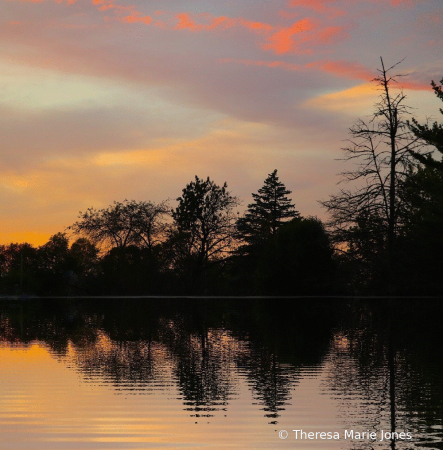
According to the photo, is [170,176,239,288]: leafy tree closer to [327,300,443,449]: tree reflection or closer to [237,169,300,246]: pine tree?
[237,169,300,246]: pine tree

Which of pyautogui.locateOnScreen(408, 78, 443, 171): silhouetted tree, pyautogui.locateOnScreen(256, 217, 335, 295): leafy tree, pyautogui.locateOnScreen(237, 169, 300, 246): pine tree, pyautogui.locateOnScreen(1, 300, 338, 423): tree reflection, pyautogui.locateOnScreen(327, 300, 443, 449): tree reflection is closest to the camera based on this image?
pyautogui.locateOnScreen(327, 300, 443, 449): tree reflection

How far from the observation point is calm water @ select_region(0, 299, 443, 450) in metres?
8.29

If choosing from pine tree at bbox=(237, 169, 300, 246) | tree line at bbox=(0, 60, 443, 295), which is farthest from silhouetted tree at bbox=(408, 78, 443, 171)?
pine tree at bbox=(237, 169, 300, 246)

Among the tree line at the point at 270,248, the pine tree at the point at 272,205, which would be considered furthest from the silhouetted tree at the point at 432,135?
the pine tree at the point at 272,205

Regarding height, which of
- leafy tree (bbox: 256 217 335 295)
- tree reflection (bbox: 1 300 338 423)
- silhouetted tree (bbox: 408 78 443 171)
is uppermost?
silhouetted tree (bbox: 408 78 443 171)

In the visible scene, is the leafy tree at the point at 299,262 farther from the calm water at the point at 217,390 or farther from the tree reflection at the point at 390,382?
the calm water at the point at 217,390

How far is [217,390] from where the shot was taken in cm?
1161

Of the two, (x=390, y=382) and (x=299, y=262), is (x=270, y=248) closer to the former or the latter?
(x=299, y=262)

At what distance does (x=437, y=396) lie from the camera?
10.7 metres

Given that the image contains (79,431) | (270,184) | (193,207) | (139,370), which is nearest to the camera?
(79,431)

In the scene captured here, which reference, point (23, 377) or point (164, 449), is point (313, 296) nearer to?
point (23, 377)

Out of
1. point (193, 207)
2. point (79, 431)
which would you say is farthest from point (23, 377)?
point (193, 207)

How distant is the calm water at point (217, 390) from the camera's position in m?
8.29

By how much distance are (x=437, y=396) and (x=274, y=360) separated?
5.34m
